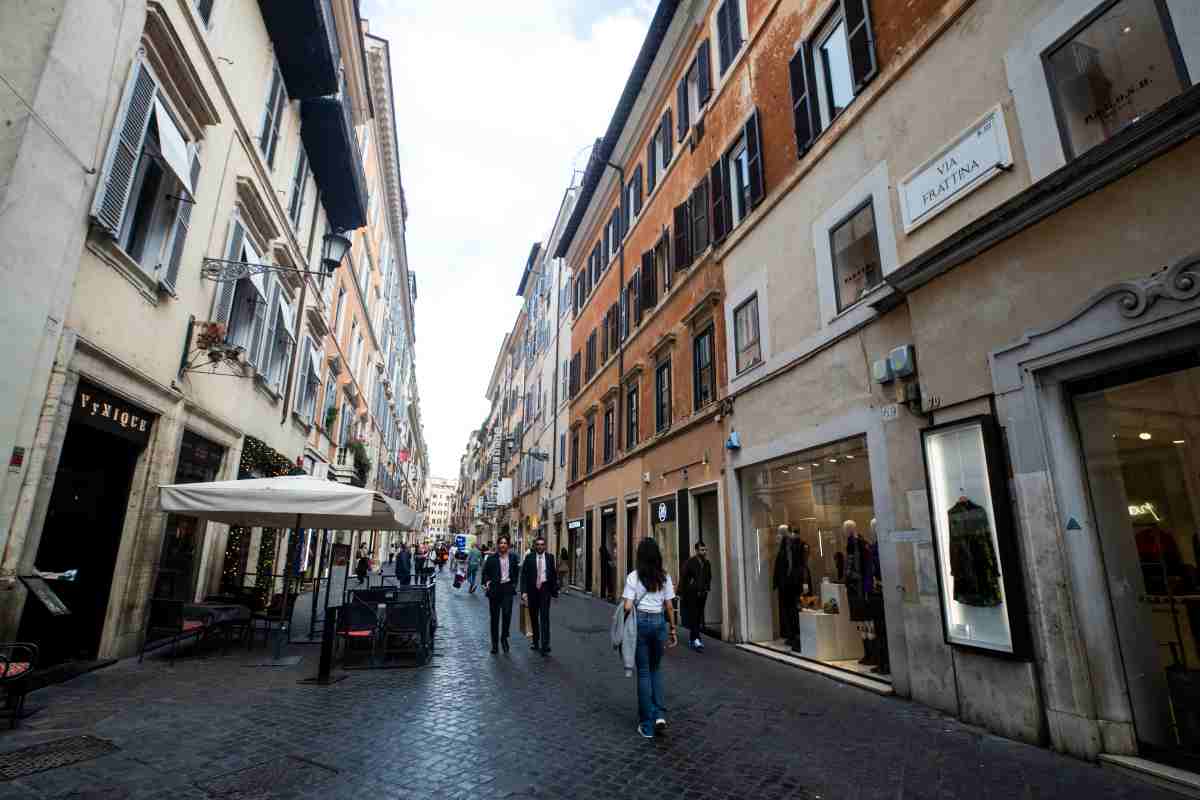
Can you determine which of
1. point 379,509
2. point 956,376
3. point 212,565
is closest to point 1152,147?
point 956,376

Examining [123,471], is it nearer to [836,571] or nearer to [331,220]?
[836,571]

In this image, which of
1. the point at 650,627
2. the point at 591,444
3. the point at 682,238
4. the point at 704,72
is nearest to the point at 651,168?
the point at 704,72

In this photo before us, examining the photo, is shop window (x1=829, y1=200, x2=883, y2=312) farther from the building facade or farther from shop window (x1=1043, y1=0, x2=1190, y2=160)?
the building facade

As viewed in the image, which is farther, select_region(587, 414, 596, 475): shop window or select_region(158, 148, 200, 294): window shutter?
select_region(587, 414, 596, 475): shop window

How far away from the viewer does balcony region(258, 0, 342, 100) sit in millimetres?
11125

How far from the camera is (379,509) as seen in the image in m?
8.30

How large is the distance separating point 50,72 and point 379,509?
5646mm

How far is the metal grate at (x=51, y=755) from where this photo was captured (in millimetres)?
3932

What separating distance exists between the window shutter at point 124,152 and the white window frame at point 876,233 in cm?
873

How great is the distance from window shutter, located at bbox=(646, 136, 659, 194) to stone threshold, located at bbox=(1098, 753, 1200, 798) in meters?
→ 15.9

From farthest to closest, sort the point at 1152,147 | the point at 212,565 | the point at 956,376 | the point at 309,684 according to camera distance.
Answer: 1. the point at 212,565
2. the point at 309,684
3. the point at 956,376
4. the point at 1152,147

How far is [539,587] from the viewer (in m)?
9.71

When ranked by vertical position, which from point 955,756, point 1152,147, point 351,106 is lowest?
point 955,756

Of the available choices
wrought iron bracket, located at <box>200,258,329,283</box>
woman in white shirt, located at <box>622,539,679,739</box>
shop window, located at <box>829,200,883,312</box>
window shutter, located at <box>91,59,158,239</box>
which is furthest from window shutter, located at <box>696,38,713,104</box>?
woman in white shirt, located at <box>622,539,679,739</box>
